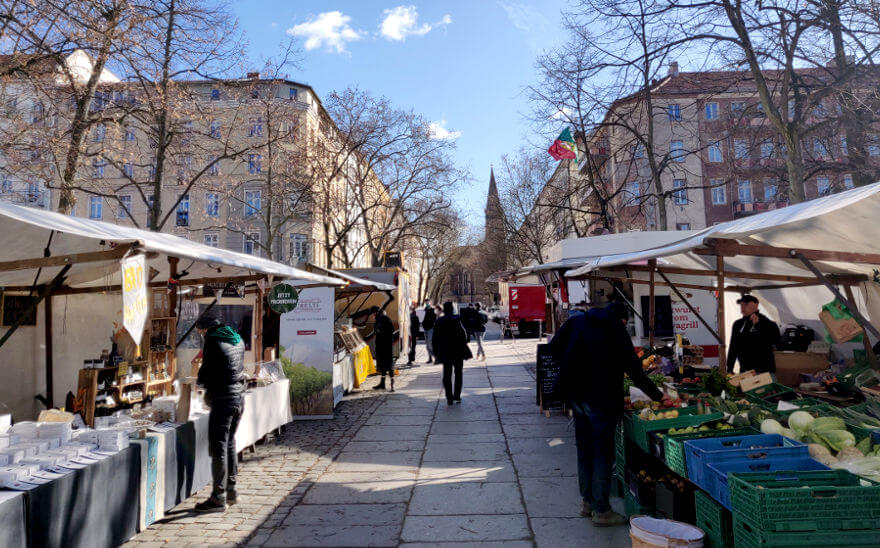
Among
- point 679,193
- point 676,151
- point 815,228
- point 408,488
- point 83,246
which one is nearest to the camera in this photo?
point 815,228

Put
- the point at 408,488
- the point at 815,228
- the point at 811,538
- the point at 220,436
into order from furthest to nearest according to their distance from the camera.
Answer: the point at 408,488 < the point at 220,436 < the point at 815,228 < the point at 811,538

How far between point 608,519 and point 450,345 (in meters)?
5.79

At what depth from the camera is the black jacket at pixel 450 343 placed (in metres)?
10.2

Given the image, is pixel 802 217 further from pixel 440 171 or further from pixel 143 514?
pixel 440 171

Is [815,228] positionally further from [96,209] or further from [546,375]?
[96,209]

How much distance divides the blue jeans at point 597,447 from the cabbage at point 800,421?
127 cm

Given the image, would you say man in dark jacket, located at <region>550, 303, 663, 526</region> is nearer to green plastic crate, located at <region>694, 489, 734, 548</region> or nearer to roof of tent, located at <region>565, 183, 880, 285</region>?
green plastic crate, located at <region>694, 489, 734, 548</region>

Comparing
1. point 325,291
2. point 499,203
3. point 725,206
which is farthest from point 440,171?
point 725,206

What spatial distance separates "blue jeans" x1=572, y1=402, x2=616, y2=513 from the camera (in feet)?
14.9

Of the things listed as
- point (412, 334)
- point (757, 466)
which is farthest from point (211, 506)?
point (412, 334)

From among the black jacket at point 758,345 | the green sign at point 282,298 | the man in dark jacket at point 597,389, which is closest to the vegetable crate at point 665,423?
the man in dark jacket at point 597,389

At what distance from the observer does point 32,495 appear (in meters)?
3.40

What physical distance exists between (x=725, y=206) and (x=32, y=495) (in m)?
46.4

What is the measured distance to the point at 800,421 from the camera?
12.9 ft
